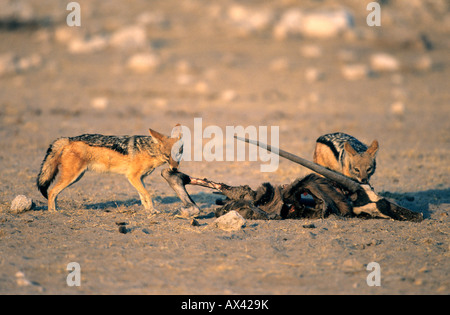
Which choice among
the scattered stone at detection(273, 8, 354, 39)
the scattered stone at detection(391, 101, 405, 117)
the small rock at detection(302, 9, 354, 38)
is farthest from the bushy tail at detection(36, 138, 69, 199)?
the small rock at detection(302, 9, 354, 38)

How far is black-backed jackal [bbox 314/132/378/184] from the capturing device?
793cm

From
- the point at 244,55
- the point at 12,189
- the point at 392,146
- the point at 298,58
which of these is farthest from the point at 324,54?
the point at 12,189

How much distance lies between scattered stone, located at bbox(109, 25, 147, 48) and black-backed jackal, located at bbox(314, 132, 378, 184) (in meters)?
18.2

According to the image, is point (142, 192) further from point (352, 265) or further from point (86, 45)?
point (86, 45)

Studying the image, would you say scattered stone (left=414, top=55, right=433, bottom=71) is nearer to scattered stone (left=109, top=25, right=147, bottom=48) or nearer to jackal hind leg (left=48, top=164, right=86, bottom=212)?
scattered stone (left=109, top=25, right=147, bottom=48)

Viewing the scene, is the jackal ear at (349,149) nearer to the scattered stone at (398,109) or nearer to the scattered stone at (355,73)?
the scattered stone at (398,109)

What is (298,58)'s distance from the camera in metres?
24.9

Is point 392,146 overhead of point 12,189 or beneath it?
overhead

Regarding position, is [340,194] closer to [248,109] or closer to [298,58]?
[248,109]

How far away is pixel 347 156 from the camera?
26.6 ft

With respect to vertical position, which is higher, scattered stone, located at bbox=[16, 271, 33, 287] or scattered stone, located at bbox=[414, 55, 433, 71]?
scattered stone, located at bbox=[414, 55, 433, 71]

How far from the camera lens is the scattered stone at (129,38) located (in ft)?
83.5

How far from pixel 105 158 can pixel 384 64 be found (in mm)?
18780
